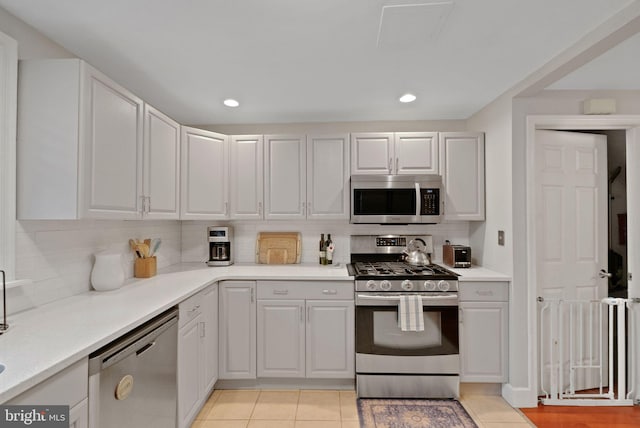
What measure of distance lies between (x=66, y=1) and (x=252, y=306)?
219cm

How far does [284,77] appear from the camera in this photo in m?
2.37

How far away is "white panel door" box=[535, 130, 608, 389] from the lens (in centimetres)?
270

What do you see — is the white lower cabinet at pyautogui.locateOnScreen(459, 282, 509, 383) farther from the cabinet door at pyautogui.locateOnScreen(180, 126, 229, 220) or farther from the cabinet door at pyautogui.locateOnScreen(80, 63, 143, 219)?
the cabinet door at pyautogui.locateOnScreen(80, 63, 143, 219)

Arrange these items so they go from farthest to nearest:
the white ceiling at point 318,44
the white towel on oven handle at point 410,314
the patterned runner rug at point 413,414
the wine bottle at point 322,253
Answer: the wine bottle at point 322,253 < the white towel on oven handle at point 410,314 < the patterned runner rug at point 413,414 < the white ceiling at point 318,44

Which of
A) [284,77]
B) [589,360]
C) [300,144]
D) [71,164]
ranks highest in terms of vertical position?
[284,77]

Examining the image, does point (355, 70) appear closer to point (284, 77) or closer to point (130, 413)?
point (284, 77)

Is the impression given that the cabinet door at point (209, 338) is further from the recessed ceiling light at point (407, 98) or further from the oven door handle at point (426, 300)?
the recessed ceiling light at point (407, 98)

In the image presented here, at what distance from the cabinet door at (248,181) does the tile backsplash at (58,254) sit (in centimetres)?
94

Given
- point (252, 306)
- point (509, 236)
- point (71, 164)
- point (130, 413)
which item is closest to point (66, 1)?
point (71, 164)

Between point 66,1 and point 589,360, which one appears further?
point 589,360

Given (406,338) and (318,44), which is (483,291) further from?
(318,44)

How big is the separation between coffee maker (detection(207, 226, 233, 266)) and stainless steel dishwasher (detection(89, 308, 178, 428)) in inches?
48.9

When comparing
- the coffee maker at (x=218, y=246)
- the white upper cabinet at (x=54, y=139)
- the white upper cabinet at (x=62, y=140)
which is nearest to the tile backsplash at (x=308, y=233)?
the coffee maker at (x=218, y=246)

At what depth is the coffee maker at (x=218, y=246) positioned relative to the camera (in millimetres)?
3254
